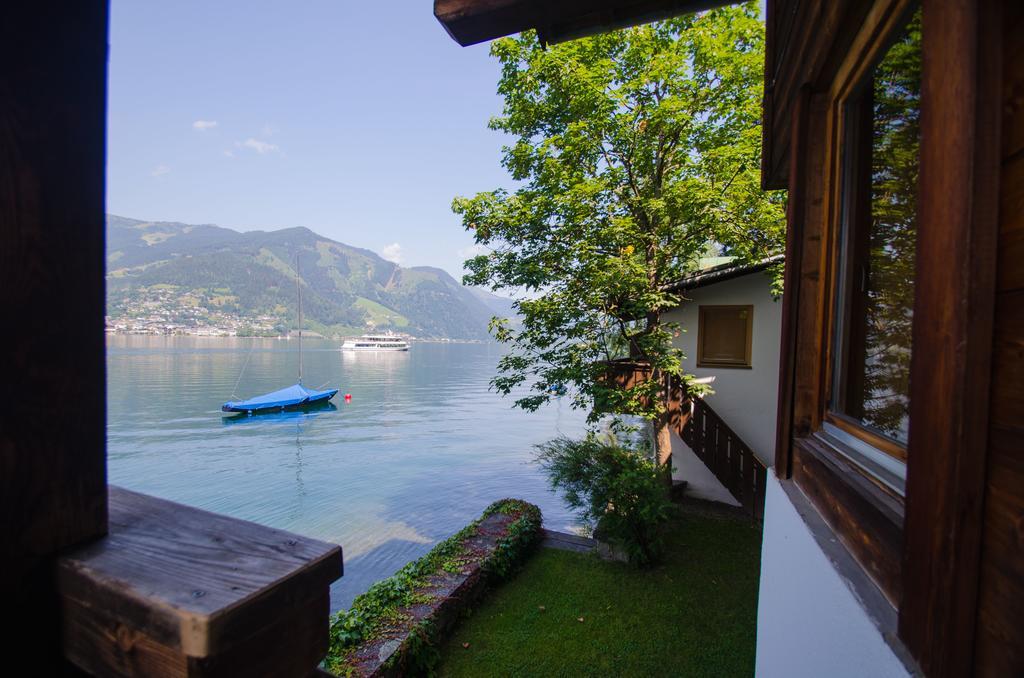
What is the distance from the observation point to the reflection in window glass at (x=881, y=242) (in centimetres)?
149

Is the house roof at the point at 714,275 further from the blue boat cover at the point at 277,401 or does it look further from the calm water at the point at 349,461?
the blue boat cover at the point at 277,401

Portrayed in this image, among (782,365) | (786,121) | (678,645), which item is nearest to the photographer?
(782,365)

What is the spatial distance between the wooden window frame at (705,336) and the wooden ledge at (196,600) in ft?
32.8

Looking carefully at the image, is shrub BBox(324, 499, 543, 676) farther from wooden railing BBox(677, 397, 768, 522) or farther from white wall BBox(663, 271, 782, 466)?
white wall BBox(663, 271, 782, 466)

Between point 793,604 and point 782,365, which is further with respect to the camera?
point 782,365

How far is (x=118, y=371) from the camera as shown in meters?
52.6

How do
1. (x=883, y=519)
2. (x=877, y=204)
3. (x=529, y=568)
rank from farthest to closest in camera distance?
(x=529, y=568) < (x=877, y=204) < (x=883, y=519)

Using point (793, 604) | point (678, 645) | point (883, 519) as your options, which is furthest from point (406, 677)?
point (883, 519)

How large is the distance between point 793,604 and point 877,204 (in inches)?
59.5

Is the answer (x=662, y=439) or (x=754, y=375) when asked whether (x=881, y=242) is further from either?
(x=754, y=375)

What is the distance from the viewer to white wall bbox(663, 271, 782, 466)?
920 centimetres

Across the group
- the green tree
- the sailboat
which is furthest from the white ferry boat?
the green tree
